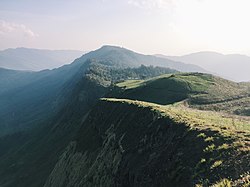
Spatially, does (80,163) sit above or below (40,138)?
above

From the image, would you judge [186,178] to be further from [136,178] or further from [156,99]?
[156,99]

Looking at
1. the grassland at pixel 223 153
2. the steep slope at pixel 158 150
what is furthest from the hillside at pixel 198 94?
the grassland at pixel 223 153

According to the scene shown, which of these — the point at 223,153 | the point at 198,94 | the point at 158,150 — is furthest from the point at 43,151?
the point at 223,153

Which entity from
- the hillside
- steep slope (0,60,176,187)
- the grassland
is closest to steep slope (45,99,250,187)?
the grassland

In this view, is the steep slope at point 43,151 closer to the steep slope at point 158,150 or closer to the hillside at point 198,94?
the hillside at point 198,94

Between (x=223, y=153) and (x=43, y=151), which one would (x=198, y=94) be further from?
(x=43, y=151)

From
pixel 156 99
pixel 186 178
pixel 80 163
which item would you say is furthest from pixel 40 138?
pixel 186 178

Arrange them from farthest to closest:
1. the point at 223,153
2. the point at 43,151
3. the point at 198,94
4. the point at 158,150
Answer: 1. the point at 43,151
2. the point at 198,94
3. the point at 158,150
4. the point at 223,153
